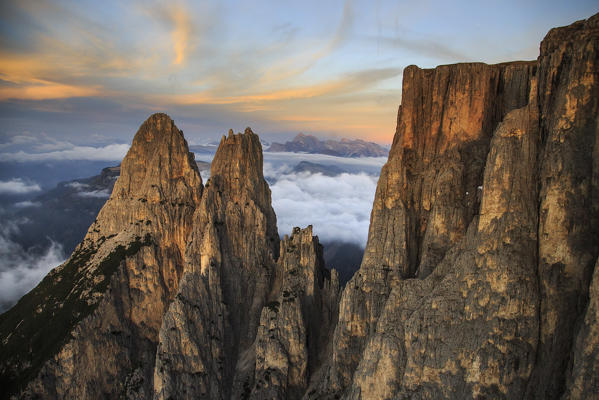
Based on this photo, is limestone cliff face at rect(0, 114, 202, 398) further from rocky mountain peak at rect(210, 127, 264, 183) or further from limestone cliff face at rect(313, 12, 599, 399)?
limestone cliff face at rect(313, 12, 599, 399)

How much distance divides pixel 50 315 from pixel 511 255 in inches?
4828

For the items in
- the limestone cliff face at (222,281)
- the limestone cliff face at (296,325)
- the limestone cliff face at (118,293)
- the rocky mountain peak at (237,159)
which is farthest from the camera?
the rocky mountain peak at (237,159)

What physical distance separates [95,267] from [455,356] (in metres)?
108

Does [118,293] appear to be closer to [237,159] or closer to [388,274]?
[237,159]

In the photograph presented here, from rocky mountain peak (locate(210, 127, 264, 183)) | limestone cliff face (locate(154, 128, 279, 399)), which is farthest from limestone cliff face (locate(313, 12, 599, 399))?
rocky mountain peak (locate(210, 127, 264, 183))

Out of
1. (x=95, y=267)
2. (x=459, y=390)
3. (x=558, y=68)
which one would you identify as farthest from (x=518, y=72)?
(x=95, y=267)

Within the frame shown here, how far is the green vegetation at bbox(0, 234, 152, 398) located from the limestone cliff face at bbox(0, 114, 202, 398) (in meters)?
0.32

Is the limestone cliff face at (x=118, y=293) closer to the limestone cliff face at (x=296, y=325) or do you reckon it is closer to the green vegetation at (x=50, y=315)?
the green vegetation at (x=50, y=315)

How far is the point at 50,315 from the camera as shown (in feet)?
329

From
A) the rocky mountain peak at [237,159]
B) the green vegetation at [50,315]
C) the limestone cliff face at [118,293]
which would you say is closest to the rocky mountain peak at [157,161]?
the limestone cliff face at [118,293]

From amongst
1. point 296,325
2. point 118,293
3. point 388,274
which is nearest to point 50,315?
point 118,293

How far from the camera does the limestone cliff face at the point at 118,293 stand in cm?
9075

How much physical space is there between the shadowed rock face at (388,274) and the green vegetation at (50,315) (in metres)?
0.58

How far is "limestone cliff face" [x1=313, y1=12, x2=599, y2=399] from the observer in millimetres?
34375
